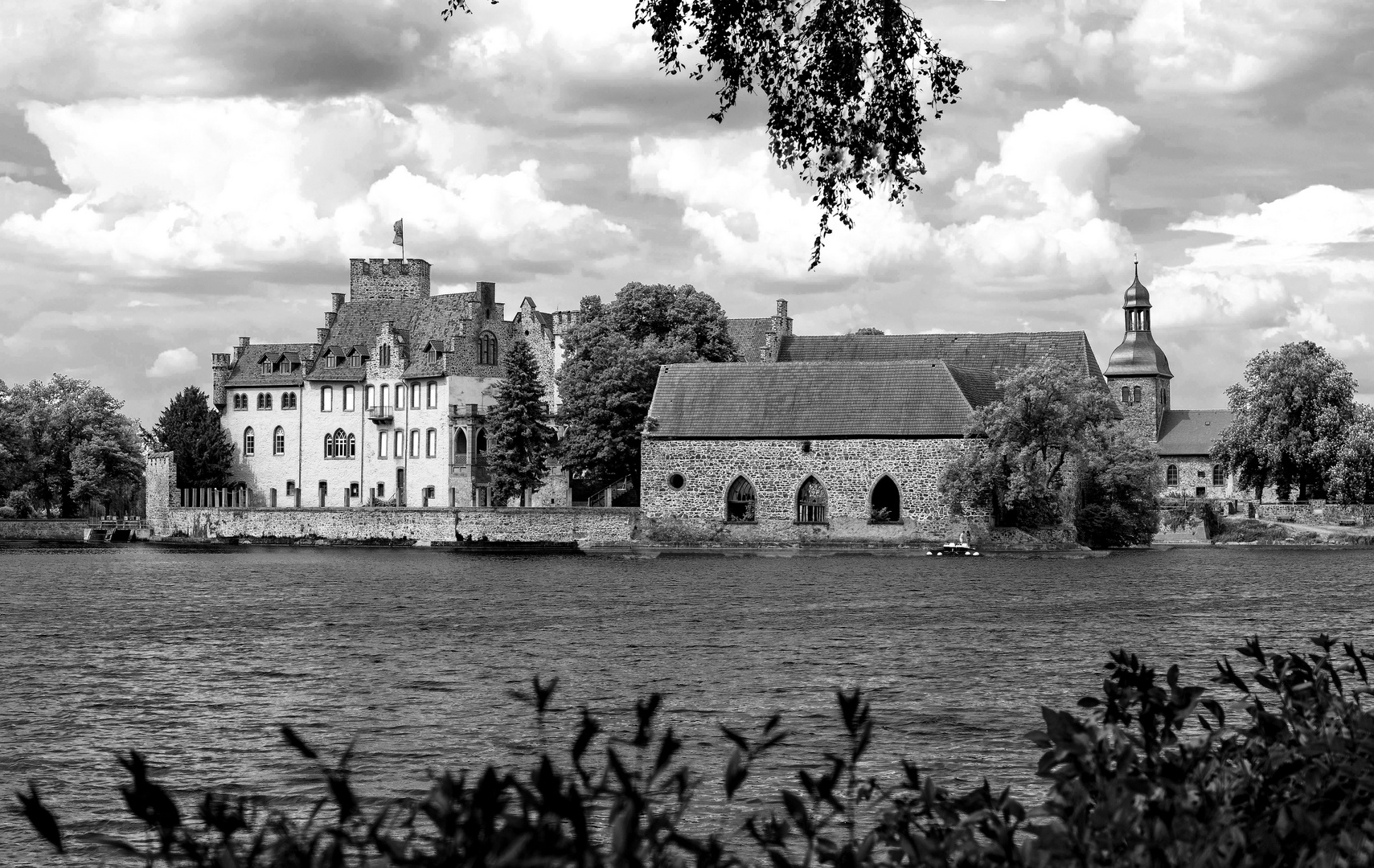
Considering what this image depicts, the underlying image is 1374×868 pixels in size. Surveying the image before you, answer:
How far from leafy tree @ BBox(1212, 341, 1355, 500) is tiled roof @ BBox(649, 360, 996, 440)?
16146 millimetres

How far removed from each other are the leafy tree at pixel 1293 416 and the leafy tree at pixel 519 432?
30.6 metres

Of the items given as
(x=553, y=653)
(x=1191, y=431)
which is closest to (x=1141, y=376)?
(x=1191, y=431)

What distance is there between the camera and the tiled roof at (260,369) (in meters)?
82.7

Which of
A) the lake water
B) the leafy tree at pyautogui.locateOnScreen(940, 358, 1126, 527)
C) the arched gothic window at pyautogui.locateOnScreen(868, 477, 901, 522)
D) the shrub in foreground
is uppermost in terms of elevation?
the leafy tree at pyautogui.locateOnScreen(940, 358, 1126, 527)

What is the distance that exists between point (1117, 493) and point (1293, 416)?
48.0 feet

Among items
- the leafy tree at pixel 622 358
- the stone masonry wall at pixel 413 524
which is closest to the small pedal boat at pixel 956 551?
the stone masonry wall at pixel 413 524

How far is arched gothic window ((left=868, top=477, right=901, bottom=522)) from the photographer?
204 ft

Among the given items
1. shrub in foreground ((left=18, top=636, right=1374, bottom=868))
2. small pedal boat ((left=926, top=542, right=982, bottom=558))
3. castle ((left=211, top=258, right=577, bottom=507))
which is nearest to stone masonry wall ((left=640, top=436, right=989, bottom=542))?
small pedal boat ((left=926, top=542, right=982, bottom=558))

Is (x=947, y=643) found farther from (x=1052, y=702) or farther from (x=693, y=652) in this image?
(x=1052, y=702)

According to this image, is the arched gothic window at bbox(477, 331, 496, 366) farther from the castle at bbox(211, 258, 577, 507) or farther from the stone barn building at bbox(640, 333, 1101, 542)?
the stone barn building at bbox(640, 333, 1101, 542)

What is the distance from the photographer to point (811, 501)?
64062 mm

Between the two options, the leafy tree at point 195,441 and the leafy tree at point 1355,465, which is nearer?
the leafy tree at point 1355,465

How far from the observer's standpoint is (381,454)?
7994cm

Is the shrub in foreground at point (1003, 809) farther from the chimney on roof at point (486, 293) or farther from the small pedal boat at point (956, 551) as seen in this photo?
the chimney on roof at point (486, 293)
